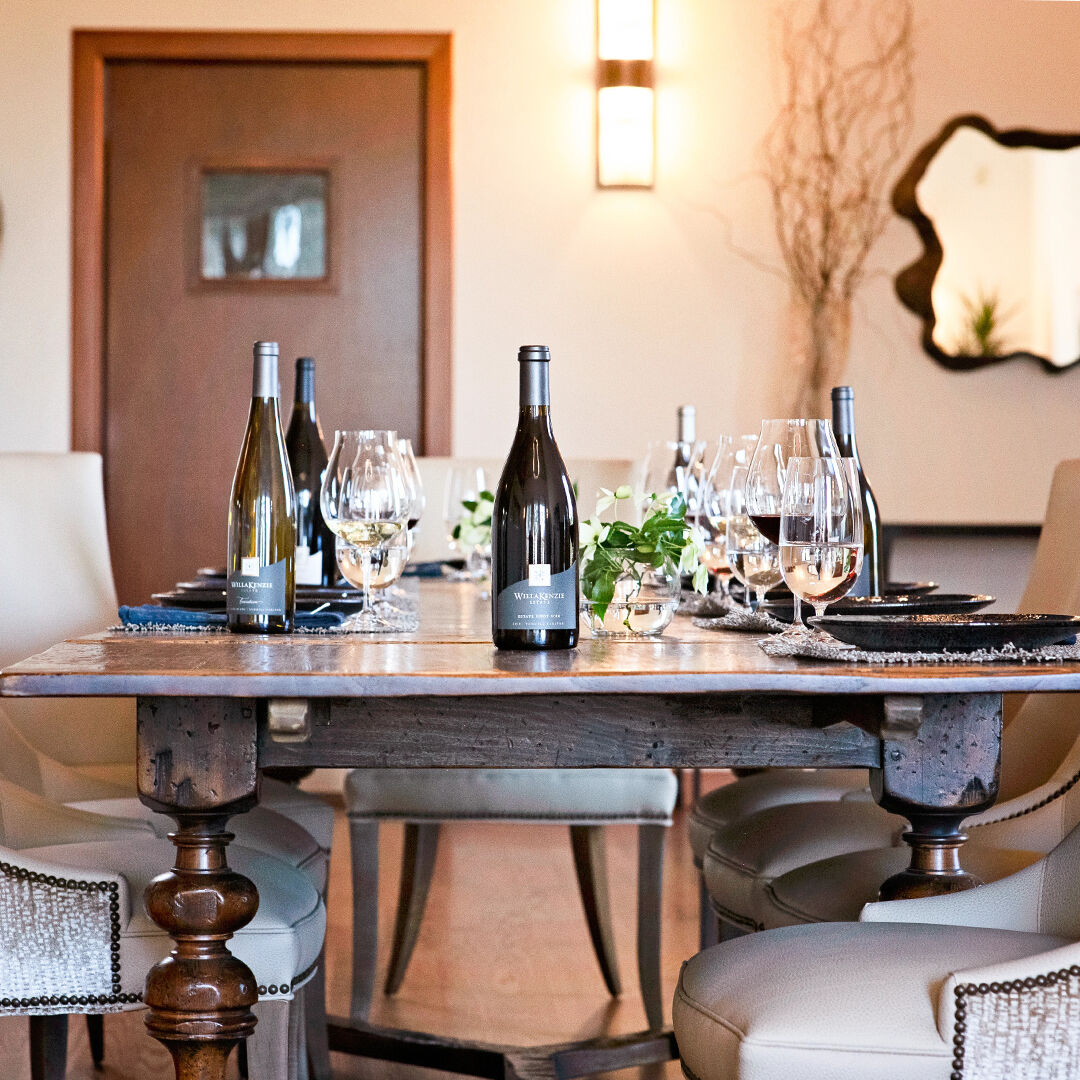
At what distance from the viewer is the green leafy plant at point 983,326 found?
153 inches

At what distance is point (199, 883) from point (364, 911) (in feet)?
3.58

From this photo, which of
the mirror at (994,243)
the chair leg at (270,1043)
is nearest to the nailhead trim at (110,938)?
the chair leg at (270,1043)

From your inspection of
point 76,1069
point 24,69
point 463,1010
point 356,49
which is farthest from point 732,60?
point 76,1069

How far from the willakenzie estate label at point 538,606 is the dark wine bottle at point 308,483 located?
2.63ft

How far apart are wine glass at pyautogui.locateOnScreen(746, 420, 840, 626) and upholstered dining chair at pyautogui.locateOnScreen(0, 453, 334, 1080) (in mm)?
807

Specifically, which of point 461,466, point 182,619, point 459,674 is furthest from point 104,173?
point 459,674

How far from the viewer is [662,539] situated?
1.39 m

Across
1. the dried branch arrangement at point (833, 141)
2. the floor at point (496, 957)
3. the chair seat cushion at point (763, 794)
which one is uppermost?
the dried branch arrangement at point (833, 141)

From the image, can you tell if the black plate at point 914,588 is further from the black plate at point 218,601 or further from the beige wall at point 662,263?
the beige wall at point 662,263

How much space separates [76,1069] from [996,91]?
3374mm

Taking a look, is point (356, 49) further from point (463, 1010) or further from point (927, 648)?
point (927, 648)

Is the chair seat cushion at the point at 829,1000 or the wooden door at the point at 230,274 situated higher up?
the wooden door at the point at 230,274

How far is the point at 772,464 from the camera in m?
1.47

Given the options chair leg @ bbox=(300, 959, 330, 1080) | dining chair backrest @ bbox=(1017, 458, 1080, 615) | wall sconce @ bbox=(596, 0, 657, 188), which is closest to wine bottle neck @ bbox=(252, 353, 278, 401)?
chair leg @ bbox=(300, 959, 330, 1080)
